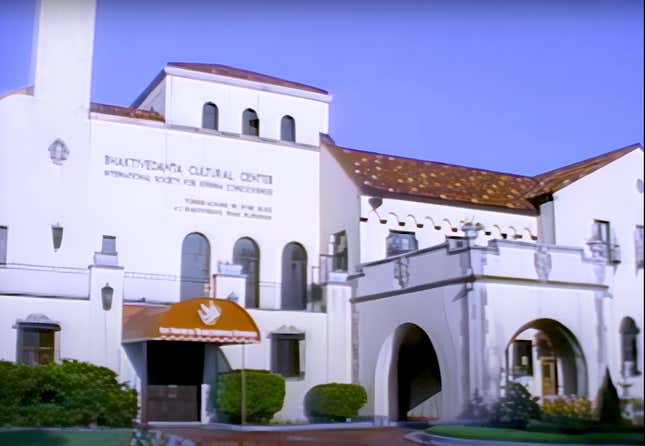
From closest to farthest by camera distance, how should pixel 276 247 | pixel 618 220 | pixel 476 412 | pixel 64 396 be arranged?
pixel 618 220, pixel 476 412, pixel 276 247, pixel 64 396

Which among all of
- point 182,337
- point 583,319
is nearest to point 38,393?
point 182,337

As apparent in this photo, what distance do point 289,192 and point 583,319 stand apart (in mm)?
5398

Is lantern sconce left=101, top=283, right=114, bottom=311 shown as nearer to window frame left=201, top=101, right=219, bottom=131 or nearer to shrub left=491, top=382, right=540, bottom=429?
window frame left=201, top=101, right=219, bottom=131

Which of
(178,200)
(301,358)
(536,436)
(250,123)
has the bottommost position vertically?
(536,436)

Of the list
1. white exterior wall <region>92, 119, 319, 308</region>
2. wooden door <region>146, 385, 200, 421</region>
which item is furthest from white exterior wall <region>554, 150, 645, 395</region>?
wooden door <region>146, 385, 200, 421</region>

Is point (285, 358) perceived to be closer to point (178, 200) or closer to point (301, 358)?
point (301, 358)

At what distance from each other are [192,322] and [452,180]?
14.1 ft

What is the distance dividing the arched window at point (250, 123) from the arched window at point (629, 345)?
20.8 ft

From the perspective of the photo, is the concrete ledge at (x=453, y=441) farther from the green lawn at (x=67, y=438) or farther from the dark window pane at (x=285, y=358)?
the dark window pane at (x=285, y=358)

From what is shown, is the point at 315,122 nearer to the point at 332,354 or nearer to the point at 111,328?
the point at 111,328

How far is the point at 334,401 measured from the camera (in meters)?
12.0

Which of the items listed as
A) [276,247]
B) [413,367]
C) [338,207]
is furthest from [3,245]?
[413,367]

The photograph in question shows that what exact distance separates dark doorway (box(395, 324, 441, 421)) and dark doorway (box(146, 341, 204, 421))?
2915mm

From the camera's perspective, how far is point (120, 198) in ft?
25.0
